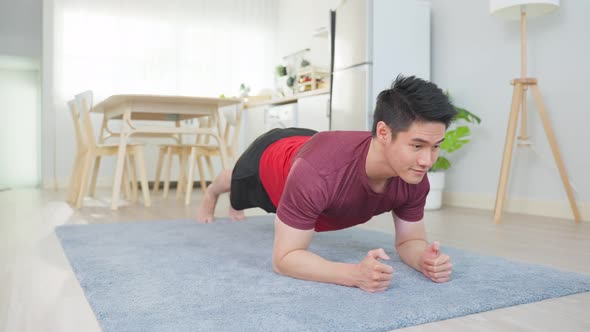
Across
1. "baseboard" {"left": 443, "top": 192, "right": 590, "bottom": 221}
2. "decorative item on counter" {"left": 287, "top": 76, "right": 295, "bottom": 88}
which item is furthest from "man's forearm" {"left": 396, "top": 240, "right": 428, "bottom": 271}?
"decorative item on counter" {"left": 287, "top": 76, "right": 295, "bottom": 88}

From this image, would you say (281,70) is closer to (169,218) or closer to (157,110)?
(157,110)

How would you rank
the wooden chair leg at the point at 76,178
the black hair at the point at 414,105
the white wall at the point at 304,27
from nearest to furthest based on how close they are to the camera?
the black hair at the point at 414,105
the wooden chair leg at the point at 76,178
the white wall at the point at 304,27

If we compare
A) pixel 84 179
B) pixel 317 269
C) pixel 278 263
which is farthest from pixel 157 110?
pixel 317 269

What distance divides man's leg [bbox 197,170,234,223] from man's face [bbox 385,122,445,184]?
130 cm

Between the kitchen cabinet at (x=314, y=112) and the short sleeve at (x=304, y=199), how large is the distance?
327 centimetres

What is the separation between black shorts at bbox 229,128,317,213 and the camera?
6.86 feet

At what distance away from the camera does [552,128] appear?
3.29 meters

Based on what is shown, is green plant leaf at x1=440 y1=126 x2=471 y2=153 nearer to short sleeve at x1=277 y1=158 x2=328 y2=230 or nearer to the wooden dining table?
the wooden dining table

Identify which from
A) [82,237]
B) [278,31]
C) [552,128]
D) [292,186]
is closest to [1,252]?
[82,237]

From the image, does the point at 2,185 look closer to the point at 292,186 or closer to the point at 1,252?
the point at 1,252

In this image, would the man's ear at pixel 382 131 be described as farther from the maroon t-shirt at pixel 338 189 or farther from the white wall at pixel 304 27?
the white wall at pixel 304 27

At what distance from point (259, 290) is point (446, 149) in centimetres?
265

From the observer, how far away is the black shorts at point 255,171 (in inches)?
82.4

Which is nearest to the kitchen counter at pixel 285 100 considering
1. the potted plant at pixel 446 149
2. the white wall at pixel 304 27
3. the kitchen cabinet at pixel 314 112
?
the kitchen cabinet at pixel 314 112
